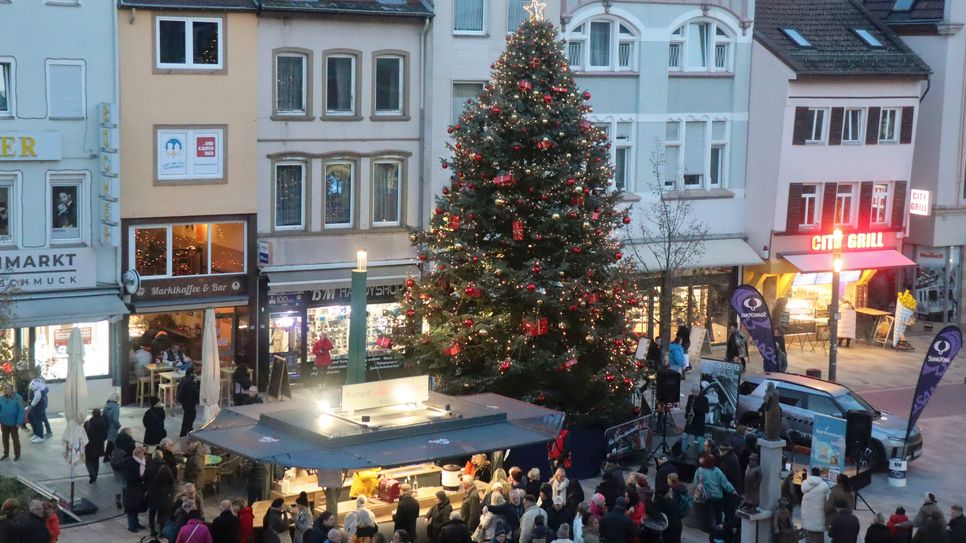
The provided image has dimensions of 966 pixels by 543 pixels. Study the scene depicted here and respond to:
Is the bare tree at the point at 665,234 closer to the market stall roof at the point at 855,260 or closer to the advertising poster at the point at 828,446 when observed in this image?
the market stall roof at the point at 855,260

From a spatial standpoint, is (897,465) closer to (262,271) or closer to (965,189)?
(262,271)

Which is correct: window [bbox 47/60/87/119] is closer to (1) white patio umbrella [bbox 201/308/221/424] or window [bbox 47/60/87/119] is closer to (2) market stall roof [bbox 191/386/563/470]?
(1) white patio umbrella [bbox 201/308/221/424]

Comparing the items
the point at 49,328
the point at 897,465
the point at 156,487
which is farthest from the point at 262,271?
the point at 897,465

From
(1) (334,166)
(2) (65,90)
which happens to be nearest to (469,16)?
(1) (334,166)

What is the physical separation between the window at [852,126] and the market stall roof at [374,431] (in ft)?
69.3

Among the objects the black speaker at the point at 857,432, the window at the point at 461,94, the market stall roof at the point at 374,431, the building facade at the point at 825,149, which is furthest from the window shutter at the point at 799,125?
the market stall roof at the point at 374,431

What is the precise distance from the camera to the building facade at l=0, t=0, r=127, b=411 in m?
32.8

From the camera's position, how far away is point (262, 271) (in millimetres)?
36312

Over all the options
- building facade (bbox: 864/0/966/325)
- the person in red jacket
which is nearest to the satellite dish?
the person in red jacket

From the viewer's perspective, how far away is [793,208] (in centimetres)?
4344

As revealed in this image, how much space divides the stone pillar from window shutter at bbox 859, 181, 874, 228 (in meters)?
20.8

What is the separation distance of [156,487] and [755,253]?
76.1 ft

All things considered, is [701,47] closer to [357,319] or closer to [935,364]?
[935,364]

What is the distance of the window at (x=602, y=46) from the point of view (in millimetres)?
40719
